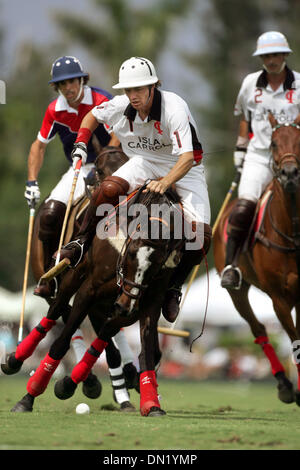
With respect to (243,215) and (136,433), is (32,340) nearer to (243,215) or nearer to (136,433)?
(243,215)

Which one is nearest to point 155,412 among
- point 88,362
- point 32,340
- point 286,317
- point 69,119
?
point 88,362

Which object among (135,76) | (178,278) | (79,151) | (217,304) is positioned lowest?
(217,304)

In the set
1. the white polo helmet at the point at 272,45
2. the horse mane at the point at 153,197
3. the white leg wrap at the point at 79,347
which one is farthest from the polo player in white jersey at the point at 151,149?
the white polo helmet at the point at 272,45

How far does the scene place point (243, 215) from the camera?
31.6 ft

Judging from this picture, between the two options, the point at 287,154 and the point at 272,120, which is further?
the point at 272,120

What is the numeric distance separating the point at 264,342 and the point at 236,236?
1.64 meters

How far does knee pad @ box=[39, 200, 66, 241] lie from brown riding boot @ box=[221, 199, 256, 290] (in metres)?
1.85

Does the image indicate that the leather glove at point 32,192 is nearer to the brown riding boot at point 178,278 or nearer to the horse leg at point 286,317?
the brown riding boot at point 178,278

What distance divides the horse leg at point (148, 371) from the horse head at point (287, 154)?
2052mm

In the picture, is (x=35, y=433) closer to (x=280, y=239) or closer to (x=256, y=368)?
(x=280, y=239)

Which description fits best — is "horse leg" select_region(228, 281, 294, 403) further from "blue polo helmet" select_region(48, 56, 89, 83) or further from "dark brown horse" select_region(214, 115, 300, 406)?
"blue polo helmet" select_region(48, 56, 89, 83)

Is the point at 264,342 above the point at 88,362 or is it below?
below

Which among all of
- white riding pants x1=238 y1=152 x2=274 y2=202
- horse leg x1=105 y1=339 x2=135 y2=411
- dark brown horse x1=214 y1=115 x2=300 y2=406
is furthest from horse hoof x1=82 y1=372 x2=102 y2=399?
white riding pants x1=238 y1=152 x2=274 y2=202
